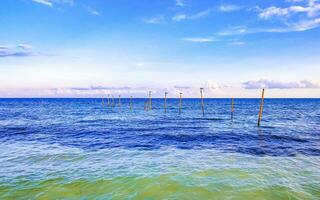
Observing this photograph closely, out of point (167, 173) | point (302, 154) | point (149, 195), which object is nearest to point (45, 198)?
point (149, 195)

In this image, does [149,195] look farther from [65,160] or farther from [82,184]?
[65,160]

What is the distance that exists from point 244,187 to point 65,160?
454 inches

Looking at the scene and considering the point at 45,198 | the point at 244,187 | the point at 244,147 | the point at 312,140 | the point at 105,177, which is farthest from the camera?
the point at 312,140

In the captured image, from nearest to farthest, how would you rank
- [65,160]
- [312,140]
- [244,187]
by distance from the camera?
[244,187]
[65,160]
[312,140]

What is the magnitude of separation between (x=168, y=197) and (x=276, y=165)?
8.51m

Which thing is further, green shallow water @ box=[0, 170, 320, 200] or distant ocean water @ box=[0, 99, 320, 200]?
distant ocean water @ box=[0, 99, 320, 200]

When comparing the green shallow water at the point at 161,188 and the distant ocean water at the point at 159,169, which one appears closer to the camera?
the green shallow water at the point at 161,188

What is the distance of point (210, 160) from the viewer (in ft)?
53.1

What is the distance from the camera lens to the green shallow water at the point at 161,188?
10.6 m

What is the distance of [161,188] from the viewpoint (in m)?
11.5

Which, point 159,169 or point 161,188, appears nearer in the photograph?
point 161,188

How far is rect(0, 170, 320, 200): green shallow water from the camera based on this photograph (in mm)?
10594

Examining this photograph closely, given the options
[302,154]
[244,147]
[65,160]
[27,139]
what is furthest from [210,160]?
[27,139]

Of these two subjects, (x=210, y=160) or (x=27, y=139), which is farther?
(x=27, y=139)
